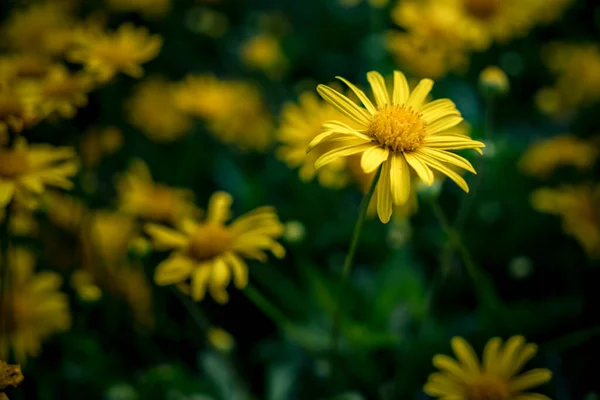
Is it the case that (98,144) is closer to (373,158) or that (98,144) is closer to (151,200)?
(151,200)

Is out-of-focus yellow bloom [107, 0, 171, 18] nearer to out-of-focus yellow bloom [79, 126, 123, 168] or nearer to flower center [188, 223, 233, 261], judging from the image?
out-of-focus yellow bloom [79, 126, 123, 168]

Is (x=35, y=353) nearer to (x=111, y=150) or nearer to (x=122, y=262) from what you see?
(x=122, y=262)

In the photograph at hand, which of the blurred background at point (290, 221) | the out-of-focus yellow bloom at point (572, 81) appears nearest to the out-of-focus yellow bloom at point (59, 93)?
the blurred background at point (290, 221)

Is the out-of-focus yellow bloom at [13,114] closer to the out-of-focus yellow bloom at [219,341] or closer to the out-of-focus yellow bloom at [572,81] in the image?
the out-of-focus yellow bloom at [219,341]

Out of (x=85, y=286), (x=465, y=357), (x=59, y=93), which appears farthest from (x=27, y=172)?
(x=465, y=357)

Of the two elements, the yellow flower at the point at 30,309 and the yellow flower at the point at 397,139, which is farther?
the yellow flower at the point at 30,309
